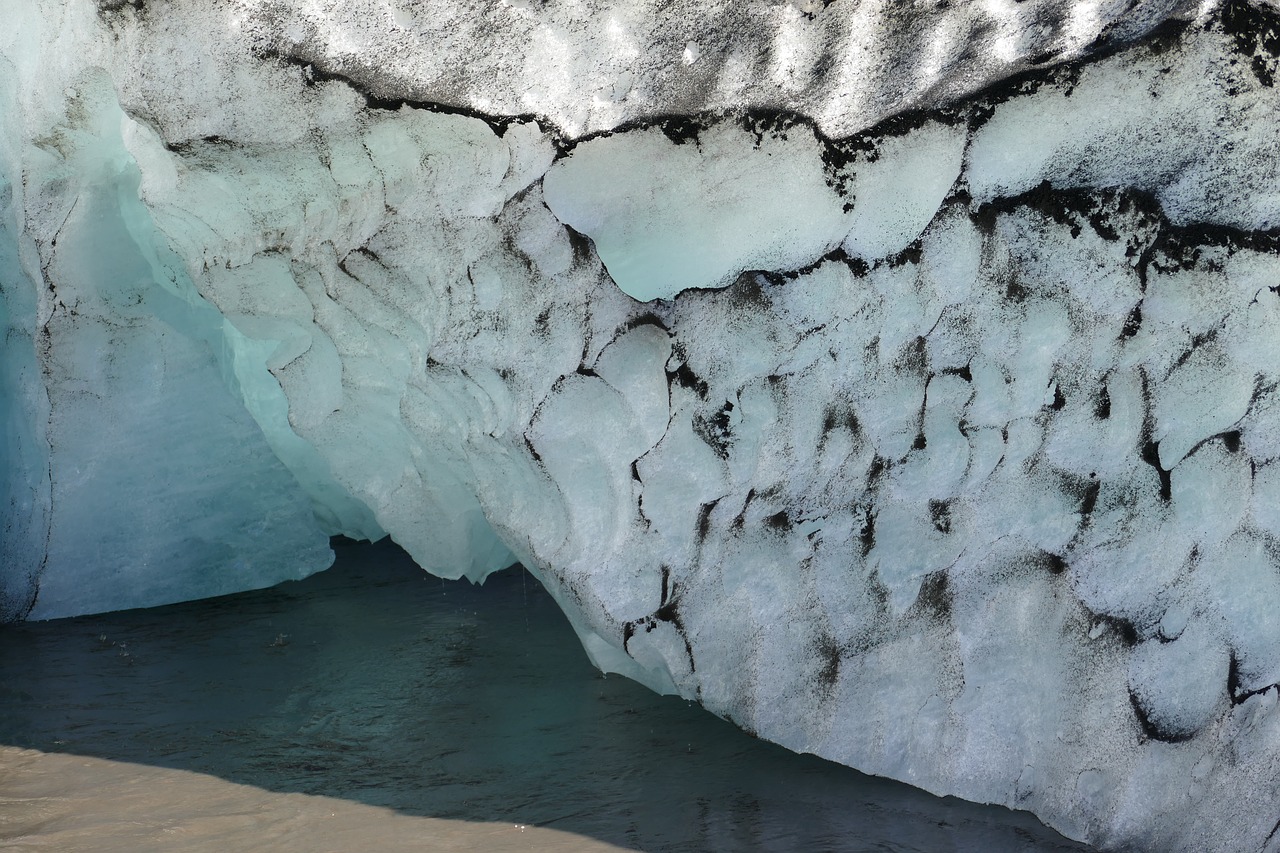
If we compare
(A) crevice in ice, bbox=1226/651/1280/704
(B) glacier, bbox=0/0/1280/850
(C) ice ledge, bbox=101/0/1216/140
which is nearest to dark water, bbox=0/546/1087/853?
(B) glacier, bbox=0/0/1280/850

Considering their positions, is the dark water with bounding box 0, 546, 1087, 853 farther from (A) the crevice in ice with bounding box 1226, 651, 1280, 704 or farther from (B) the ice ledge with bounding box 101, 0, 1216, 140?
(B) the ice ledge with bounding box 101, 0, 1216, 140

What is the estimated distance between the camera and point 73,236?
2.98 metres

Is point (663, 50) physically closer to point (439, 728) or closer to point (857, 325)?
point (857, 325)

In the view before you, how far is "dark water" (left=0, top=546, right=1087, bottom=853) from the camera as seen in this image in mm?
2225

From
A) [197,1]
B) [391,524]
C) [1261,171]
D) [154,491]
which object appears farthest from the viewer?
[154,491]

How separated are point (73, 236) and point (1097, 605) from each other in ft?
7.55

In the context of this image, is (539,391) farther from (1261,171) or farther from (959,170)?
(1261,171)

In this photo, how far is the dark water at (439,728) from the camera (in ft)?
7.30

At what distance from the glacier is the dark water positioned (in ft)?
0.46

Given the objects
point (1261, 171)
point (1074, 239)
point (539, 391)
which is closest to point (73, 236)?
point (539, 391)

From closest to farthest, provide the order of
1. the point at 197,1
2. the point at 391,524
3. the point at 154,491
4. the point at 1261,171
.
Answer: the point at 1261,171, the point at 197,1, the point at 391,524, the point at 154,491

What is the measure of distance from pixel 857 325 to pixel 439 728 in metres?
1.12

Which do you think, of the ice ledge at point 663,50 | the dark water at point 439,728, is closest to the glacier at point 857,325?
the ice ledge at point 663,50

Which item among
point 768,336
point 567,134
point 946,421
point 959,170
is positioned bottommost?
point 946,421
